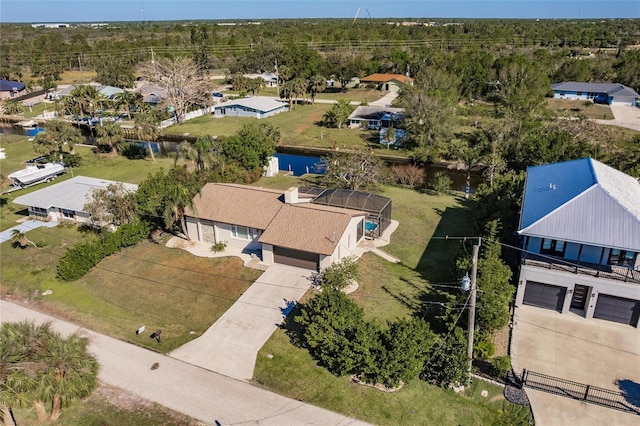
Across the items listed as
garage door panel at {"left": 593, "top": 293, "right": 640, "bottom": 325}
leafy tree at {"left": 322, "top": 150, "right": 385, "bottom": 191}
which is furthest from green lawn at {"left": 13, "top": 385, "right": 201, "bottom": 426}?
leafy tree at {"left": 322, "top": 150, "right": 385, "bottom": 191}

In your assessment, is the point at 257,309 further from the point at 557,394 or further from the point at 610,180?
the point at 610,180

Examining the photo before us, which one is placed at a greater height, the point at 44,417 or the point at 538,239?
the point at 538,239

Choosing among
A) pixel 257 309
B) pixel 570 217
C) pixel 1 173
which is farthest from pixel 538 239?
pixel 1 173

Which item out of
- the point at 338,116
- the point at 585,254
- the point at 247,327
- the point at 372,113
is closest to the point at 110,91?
the point at 338,116

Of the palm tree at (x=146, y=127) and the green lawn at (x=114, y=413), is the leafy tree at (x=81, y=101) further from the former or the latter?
the green lawn at (x=114, y=413)

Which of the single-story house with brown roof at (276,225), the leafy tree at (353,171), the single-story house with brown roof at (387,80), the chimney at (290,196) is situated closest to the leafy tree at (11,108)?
the single-story house with brown roof at (276,225)

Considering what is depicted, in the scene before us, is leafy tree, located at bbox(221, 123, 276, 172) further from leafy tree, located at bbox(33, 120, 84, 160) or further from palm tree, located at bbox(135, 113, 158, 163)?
leafy tree, located at bbox(33, 120, 84, 160)

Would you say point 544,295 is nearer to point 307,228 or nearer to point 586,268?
point 586,268
